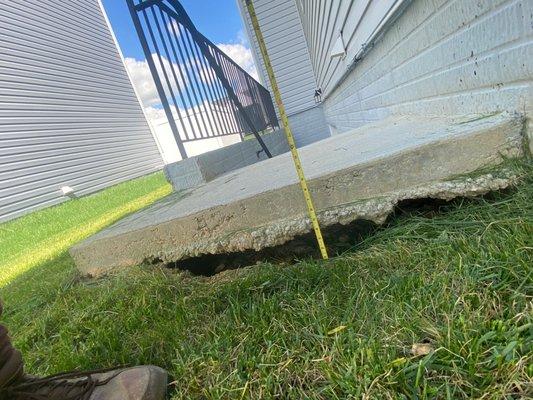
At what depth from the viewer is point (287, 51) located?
37.9 feet

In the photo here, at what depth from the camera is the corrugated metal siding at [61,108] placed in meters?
11.5

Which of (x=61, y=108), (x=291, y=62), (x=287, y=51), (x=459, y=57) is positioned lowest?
(x=459, y=57)

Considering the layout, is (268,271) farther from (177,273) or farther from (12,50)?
(12,50)

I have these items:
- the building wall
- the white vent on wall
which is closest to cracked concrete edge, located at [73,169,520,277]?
the white vent on wall

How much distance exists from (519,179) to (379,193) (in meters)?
0.55

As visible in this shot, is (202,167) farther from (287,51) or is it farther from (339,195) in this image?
(287,51)

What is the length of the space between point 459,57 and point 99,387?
2155 mm

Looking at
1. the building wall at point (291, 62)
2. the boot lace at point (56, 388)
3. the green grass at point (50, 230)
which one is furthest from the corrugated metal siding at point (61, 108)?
the boot lace at point (56, 388)

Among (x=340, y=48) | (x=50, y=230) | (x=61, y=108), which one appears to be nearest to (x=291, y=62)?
(x=340, y=48)

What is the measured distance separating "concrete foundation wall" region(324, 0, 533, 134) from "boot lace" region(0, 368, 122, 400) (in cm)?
188

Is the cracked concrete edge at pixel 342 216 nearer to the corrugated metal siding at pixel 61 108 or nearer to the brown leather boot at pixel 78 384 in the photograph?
the brown leather boot at pixel 78 384

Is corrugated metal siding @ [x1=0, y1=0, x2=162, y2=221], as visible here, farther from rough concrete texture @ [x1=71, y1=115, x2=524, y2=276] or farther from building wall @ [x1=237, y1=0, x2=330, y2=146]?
rough concrete texture @ [x1=71, y1=115, x2=524, y2=276]

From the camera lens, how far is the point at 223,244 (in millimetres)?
2014

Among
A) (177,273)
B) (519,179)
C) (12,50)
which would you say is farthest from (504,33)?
(12,50)
